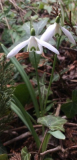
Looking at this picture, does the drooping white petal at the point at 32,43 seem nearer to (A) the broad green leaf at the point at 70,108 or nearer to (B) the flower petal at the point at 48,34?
(B) the flower petal at the point at 48,34

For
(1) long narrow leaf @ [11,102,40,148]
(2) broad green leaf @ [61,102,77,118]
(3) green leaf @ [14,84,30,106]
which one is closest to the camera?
(1) long narrow leaf @ [11,102,40,148]

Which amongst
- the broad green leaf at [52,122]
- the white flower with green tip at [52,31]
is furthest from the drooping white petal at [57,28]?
the broad green leaf at [52,122]

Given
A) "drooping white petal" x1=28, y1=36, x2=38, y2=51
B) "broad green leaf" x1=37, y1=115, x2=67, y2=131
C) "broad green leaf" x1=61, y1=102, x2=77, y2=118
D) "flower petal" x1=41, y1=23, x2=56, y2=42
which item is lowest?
"broad green leaf" x1=61, y1=102, x2=77, y2=118

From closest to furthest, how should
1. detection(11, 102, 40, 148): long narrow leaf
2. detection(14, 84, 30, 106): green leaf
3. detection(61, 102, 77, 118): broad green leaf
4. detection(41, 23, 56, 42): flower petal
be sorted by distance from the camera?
1. detection(41, 23, 56, 42): flower petal
2. detection(11, 102, 40, 148): long narrow leaf
3. detection(61, 102, 77, 118): broad green leaf
4. detection(14, 84, 30, 106): green leaf

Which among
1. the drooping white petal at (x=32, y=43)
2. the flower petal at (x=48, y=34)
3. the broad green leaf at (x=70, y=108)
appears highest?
the flower petal at (x=48, y=34)

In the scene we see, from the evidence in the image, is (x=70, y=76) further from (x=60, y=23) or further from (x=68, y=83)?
(x=60, y=23)

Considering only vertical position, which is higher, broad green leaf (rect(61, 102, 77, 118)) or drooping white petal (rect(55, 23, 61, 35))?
drooping white petal (rect(55, 23, 61, 35))

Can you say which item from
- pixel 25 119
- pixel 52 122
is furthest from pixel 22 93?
pixel 52 122

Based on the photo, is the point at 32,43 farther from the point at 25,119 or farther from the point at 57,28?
the point at 25,119

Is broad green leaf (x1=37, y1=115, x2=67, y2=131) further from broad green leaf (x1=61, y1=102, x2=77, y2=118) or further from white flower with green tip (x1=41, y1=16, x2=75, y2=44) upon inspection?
white flower with green tip (x1=41, y1=16, x2=75, y2=44)

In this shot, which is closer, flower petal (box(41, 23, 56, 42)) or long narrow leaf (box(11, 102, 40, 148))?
flower petal (box(41, 23, 56, 42))

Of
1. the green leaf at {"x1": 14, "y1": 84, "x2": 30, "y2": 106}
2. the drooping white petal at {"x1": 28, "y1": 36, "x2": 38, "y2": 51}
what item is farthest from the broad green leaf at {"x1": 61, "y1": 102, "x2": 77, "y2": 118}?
the drooping white petal at {"x1": 28, "y1": 36, "x2": 38, "y2": 51}
